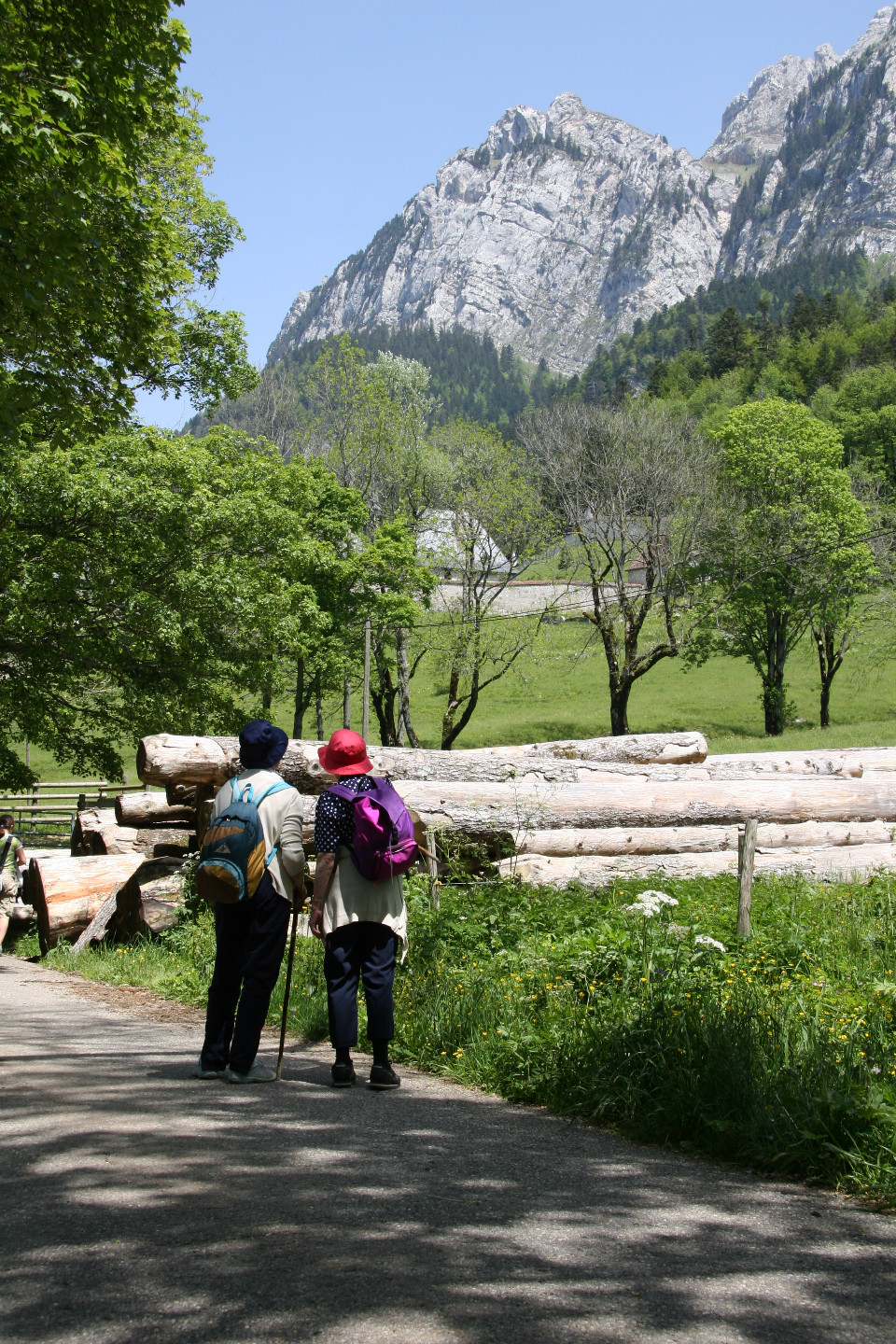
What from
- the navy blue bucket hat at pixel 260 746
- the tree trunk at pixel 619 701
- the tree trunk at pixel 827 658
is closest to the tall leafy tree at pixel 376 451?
the tree trunk at pixel 619 701

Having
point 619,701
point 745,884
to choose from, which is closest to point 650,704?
point 619,701

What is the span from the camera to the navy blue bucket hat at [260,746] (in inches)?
217

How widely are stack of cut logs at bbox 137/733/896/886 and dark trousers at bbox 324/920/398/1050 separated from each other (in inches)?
191

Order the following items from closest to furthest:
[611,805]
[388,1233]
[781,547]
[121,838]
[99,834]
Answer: [388,1233]
[611,805]
[121,838]
[99,834]
[781,547]

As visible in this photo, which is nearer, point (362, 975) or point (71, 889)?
point (362, 975)

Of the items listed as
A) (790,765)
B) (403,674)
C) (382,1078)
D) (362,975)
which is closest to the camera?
(382,1078)

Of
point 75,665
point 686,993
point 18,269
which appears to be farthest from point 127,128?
point 75,665

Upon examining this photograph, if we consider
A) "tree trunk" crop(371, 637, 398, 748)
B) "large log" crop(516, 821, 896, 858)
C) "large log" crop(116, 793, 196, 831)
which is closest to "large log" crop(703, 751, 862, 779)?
"large log" crop(516, 821, 896, 858)

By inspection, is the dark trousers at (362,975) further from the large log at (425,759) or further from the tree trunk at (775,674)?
the tree trunk at (775,674)

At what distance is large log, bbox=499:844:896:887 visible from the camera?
10336 mm

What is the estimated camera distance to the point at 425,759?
11891mm

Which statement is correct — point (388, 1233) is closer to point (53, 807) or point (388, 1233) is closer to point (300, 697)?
point (53, 807)

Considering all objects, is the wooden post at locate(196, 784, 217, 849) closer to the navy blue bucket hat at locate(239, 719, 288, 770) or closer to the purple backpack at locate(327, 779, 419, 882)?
the navy blue bucket hat at locate(239, 719, 288, 770)

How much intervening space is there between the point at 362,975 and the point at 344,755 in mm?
1230
